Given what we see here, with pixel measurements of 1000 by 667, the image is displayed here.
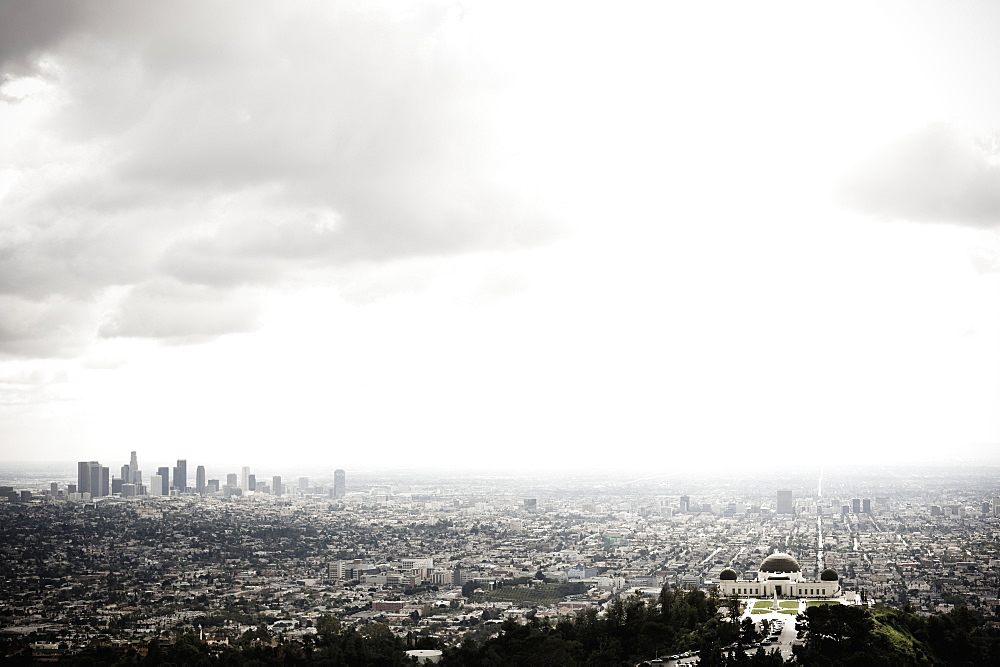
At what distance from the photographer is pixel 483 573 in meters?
50.2

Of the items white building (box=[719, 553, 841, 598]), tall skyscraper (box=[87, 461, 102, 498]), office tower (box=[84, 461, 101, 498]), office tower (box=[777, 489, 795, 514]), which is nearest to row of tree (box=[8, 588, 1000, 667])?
white building (box=[719, 553, 841, 598])

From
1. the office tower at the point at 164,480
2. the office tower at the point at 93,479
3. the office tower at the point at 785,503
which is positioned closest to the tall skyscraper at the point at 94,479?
the office tower at the point at 93,479

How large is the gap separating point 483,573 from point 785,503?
3829cm

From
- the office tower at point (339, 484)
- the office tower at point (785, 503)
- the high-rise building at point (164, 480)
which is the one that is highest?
the high-rise building at point (164, 480)

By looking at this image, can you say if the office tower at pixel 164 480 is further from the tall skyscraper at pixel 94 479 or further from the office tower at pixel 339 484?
the office tower at pixel 339 484

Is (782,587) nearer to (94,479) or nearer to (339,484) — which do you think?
(94,479)

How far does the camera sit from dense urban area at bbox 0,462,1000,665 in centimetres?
2594

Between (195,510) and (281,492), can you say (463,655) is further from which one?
(281,492)

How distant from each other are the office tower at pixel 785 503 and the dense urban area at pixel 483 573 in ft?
0.84

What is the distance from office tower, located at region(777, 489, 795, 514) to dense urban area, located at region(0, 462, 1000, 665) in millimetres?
257

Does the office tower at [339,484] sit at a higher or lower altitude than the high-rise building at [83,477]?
lower

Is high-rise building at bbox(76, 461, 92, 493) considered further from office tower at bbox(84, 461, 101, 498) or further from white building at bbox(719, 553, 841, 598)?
white building at bbox(719, 553, 841, 598)

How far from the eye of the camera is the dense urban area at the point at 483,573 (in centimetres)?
2594

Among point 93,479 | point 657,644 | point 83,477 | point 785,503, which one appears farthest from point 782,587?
point 785,503
